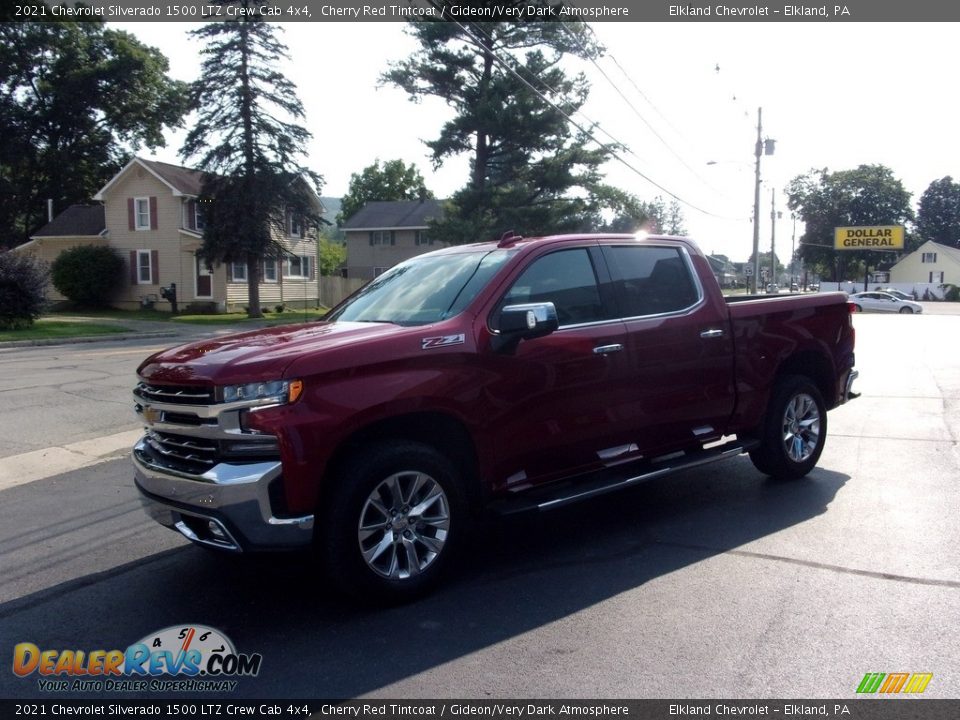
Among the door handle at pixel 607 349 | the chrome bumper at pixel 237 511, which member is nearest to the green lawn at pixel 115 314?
the door handle at pixel 607 349

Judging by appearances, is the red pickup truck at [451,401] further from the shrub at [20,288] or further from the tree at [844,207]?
the tree at [844,207]

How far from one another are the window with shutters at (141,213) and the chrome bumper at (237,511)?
39.8m

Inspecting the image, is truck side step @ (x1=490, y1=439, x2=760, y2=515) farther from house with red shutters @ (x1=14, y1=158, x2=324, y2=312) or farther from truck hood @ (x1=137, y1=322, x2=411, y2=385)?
house with red shutters @ (x1=14, y1=158, x2=324, y2=312)

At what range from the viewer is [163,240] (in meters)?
40.2

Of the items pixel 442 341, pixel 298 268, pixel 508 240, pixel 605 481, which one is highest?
pixel 298 268

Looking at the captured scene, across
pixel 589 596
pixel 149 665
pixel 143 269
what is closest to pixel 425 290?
pixel 589 596

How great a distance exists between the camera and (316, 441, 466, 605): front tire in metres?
4.32

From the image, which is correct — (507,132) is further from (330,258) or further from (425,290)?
(330,258)

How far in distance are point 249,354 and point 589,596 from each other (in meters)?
2.30

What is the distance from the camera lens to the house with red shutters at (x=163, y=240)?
3981 centimetres

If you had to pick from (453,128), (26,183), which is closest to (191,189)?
(453,128)

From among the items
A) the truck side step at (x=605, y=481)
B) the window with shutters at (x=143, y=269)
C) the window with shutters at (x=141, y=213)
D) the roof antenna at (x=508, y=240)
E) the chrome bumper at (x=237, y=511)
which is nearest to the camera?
the chrome bumper at (x=237, y=511)

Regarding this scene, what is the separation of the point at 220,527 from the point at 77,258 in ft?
133

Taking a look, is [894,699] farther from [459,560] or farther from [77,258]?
[77,258]
